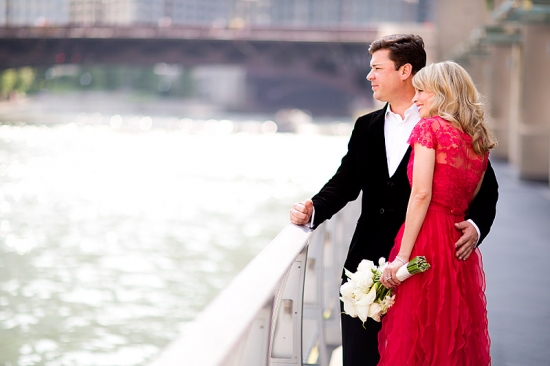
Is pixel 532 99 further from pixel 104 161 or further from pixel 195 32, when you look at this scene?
pixel 195 32

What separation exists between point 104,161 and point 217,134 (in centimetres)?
1932

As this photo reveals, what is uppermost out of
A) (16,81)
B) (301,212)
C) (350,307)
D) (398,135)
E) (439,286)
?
(398,135)

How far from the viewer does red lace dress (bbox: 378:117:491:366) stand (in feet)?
10.0

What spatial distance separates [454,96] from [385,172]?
1.40ft

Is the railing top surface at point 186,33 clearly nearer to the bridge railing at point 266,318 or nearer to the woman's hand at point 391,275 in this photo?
the bridge railing at point 266,318

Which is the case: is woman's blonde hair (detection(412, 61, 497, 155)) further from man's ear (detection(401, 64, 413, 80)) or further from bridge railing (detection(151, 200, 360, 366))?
bridge railing (detection(151, 200, 360, 366))

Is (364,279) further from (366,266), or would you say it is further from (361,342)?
(361,342)

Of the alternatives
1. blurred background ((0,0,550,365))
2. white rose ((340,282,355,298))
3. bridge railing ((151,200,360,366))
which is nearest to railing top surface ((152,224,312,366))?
bridge railing ((151,200,360,366))

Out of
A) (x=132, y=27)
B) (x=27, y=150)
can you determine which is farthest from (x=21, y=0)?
(x=27, y=150)

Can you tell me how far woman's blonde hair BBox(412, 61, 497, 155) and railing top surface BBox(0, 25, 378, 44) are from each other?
204 ft

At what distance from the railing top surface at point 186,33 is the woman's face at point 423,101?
62037 millimetres

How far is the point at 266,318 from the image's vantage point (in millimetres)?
2479

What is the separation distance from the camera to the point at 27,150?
46750 millimetres

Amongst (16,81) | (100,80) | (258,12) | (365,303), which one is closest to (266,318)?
(365,303)
